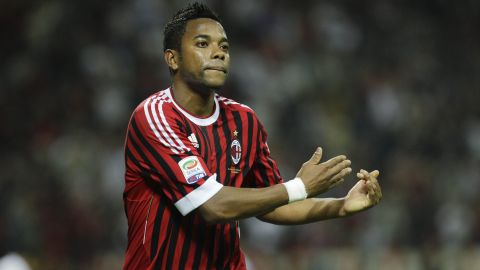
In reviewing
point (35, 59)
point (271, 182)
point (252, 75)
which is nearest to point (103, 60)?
point (35, 59)

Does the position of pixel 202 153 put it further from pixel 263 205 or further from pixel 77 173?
pixel 77 173

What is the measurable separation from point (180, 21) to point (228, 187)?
87cm

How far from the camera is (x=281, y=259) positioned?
7.91 m

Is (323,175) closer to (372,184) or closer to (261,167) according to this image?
(372,184)

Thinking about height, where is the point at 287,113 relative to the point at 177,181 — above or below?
above

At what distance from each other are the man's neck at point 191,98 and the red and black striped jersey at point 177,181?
3 cm

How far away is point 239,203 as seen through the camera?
3.49 m

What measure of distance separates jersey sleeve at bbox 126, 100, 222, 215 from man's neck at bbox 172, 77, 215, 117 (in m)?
0.12

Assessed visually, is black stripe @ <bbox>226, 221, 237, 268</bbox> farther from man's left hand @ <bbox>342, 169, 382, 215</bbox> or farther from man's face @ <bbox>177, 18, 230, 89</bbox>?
man's face @ <bbox>177, 18, 230, 89</bbox>

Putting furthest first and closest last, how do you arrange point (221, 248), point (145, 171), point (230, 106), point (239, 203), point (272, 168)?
point (272, 168) < point (230, 106) < point (221, 248) < point (145, 171) < point (239, 203)

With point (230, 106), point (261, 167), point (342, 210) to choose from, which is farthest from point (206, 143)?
point (342, 210)

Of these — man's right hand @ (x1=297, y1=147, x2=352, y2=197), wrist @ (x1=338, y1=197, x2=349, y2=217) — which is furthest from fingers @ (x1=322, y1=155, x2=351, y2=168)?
wrist @ (x1=338, y1=197, x2=349, y2=217)

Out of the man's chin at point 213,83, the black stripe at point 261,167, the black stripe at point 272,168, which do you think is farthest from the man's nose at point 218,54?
the black stripe at point 272,168

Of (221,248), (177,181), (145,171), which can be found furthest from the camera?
(221,248)
